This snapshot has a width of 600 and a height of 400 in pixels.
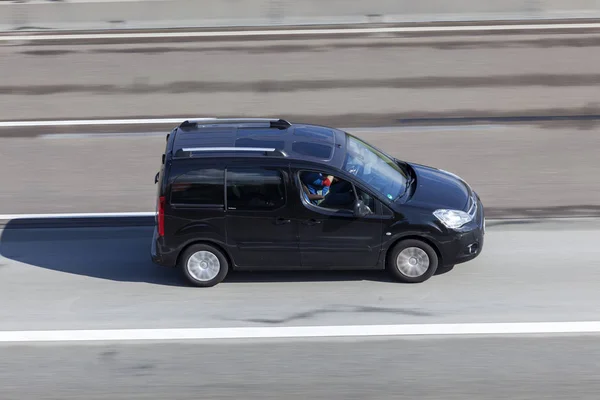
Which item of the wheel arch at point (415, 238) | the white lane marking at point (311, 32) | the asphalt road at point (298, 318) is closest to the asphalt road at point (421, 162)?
the asphalt road at point (298, 318)

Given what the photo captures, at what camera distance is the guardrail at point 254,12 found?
2184 cm

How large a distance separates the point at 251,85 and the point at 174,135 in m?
7.87

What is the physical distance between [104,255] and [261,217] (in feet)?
7.94

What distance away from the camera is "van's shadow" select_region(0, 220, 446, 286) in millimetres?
9500

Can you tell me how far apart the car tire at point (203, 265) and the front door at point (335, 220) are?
97 centimetres

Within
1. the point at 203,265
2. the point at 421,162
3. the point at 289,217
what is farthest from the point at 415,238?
the point at 421,162

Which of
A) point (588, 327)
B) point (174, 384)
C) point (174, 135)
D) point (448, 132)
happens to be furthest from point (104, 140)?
point (588, 327)

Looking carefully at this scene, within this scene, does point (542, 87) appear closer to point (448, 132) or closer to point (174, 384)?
point (448, 132)

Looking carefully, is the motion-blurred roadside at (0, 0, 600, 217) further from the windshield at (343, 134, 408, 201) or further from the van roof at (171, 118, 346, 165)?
the van roof at (171, 118, 346, 165)

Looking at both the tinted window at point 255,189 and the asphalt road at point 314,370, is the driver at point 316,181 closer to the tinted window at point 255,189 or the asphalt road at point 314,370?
the tinted window at point 255,189

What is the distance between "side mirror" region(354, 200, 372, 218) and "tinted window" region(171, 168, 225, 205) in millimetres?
1487

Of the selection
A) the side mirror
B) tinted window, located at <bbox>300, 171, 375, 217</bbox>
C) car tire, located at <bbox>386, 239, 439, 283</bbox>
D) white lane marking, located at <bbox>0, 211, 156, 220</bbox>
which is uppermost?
tinted window, located at <bbox>300, 171, 375, 217</bbox>

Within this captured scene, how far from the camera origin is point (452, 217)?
9102mm

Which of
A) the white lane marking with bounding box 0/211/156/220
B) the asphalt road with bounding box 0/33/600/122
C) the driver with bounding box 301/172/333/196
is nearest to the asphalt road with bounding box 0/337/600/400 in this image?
the driver with bounding box 301/172/333/196
